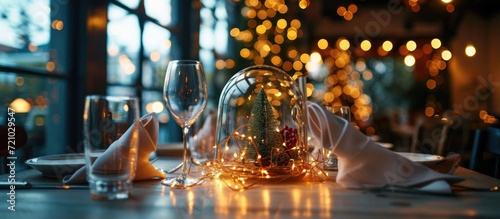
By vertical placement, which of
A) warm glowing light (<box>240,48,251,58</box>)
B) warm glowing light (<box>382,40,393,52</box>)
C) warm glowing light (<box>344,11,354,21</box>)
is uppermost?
warm glowing light (<box>344,11,354,21</box>)

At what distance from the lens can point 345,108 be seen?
116 centimetres

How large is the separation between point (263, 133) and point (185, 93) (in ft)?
0.69

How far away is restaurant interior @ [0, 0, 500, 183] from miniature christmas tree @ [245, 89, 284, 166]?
0.82 feet

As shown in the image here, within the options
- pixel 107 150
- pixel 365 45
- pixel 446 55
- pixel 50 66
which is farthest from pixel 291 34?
pixel 446 55

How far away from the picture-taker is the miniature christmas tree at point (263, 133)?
3.28ft

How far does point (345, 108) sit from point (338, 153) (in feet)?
1.09

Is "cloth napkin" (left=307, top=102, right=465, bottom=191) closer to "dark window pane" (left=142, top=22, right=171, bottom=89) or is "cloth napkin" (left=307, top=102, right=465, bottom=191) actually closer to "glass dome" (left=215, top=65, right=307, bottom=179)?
"glass dome" (left=215, top=65, right=307, bottom=179)

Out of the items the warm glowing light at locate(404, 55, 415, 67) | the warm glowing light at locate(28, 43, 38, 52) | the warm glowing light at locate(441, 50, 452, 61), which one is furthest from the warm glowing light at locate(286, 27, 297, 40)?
the warm glowing light at locate(441, 50, 452, 61)

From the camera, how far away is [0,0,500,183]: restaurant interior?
1.76 metres

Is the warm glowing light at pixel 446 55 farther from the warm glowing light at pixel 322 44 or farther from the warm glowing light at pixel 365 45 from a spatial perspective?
the warm glowing light at pixel 322 44

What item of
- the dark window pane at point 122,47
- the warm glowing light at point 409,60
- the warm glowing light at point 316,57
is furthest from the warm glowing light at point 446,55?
the dark window pane at point 122,47

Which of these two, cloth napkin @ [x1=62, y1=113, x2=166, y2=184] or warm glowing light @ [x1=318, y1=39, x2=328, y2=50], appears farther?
warm glowing light @ [x1=318, y1=39, x2=328, y2=50]

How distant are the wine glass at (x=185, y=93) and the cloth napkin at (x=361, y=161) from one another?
253 millimetres

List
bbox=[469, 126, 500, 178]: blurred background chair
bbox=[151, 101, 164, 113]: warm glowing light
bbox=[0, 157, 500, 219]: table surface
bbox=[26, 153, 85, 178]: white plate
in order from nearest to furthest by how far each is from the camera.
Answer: bbox=[0, 157, 500, 219]: table surface < bbox=[26, 153, 85, 178]: white plate < bbox=[469, 126, 500, 178]: blurred background chair < bbox=[151, 101, 164, 113]: warm glowing light
